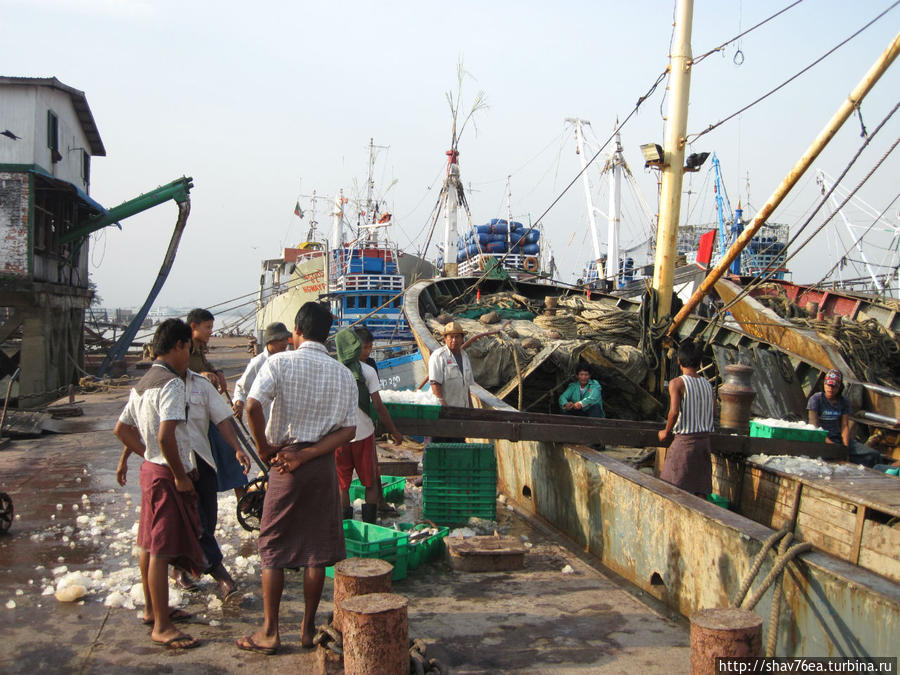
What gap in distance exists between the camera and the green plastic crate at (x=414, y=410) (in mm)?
5637

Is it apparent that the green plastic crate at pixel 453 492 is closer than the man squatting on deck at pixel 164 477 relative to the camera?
No

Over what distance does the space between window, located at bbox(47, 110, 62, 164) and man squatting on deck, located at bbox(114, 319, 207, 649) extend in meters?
17.5

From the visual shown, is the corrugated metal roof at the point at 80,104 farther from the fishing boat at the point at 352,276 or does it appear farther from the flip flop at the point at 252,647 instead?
the flip flop at the point at 252,647

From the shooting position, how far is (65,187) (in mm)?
18109

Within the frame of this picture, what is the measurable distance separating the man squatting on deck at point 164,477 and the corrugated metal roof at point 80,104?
1754 cm

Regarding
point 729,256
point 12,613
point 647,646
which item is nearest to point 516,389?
point 729,256

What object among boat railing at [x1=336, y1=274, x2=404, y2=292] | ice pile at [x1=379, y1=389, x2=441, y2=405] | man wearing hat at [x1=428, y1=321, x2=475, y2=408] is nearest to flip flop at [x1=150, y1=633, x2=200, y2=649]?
ice pile at [x1=379, y1=389, x2=441, y2=405]

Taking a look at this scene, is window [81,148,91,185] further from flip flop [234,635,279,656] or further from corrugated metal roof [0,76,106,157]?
flip flop [234,635,279,656]

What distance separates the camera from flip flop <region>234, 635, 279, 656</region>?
344cm

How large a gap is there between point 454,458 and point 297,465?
2.42 metres

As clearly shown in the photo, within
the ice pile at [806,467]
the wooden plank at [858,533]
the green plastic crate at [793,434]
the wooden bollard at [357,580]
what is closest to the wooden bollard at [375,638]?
the wooden bollard at [357,580]

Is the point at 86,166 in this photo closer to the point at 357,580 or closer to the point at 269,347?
the point at 269,347

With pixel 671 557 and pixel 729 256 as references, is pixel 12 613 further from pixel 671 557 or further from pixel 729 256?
pixel 729 256

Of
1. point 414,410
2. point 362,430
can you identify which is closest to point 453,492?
point 414,410
